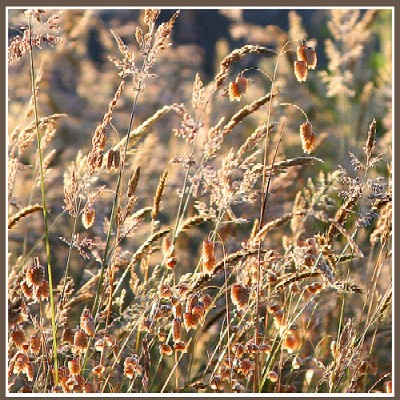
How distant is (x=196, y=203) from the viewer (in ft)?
6.58

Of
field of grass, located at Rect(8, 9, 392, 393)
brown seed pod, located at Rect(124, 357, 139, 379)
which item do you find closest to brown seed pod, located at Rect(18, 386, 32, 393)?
field of grass, located at Rect(8, 9, 392, 393)

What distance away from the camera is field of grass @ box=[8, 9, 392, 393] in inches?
66.5

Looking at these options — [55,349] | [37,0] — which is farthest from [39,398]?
[37,0]

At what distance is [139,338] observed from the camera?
6.04 ft

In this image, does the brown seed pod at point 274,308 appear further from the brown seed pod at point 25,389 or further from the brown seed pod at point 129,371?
the brown seed pod at point 25,389

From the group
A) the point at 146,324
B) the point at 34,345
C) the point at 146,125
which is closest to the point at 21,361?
the point at 34,345

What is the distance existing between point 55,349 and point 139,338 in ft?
0.78

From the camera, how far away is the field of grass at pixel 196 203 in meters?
1.69

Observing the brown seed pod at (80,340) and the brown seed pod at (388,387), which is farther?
the brown seed pod at (388,387)

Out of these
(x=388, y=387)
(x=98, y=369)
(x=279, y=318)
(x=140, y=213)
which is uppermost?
(x=140, y=213)

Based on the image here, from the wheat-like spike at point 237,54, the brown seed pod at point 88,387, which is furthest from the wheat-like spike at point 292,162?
the brown seed pod at point 88,387

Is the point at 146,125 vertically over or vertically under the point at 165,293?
over

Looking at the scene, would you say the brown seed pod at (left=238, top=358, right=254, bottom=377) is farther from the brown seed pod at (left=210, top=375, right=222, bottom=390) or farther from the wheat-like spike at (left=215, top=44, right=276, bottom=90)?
the wheat-like spike at (left=215, top=44, right=276, bottom=90)

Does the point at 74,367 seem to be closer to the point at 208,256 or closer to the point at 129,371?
the point at 129,371
